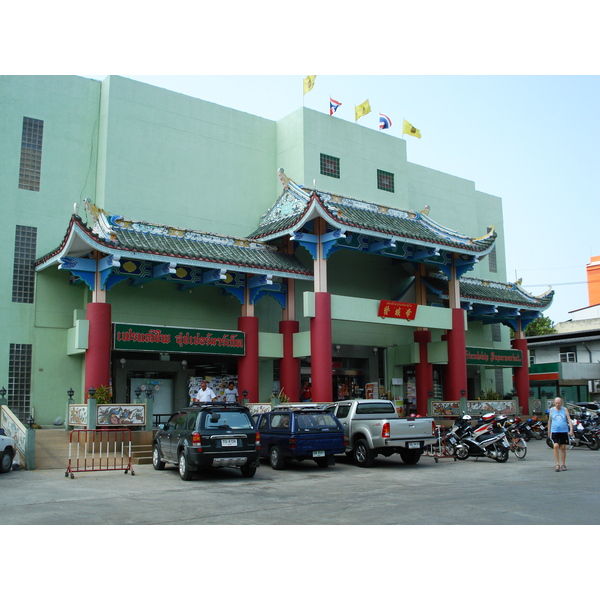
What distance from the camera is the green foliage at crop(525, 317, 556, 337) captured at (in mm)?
65681

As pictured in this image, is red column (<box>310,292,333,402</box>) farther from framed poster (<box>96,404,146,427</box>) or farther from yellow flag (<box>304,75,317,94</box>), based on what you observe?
yellow flag (<box>304,75,317,94</box>)

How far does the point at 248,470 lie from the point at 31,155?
14245mm

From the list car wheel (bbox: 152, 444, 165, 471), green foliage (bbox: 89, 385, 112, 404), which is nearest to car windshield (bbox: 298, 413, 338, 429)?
car wheel (bbox: 152, 444, 165, 471)

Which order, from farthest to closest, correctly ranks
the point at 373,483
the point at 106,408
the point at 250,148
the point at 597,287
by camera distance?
the point at 597,287 → the point at 250,148 → the point at 106,408 → the point at 373,483

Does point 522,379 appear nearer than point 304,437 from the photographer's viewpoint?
No

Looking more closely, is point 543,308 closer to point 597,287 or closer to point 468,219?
point 468,219

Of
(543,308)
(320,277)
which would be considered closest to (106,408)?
(320,277)

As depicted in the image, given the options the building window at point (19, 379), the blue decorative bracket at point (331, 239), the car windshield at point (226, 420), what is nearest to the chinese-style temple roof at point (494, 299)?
the blue decorative bracket at point (331, 239)

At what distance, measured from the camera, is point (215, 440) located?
15094mm

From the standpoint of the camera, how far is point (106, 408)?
64.5 ft

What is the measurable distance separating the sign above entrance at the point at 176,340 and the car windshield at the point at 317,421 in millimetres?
6534

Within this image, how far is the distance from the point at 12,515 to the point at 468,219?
30276 mm

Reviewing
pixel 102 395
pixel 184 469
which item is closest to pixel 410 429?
pixel 184 469

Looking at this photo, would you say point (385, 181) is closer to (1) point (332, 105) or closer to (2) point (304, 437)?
(1) point (332, 105)
